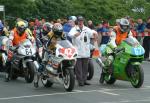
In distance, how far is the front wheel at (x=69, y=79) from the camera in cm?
1395

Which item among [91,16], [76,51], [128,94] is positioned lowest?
[128,94]

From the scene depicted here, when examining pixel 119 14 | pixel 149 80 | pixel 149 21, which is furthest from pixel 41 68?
pixel 119 14

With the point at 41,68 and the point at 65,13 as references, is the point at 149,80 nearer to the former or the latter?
the point at 41,68

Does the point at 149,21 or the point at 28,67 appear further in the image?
the point at 149,21

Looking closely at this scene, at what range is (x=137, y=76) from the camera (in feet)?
48.5

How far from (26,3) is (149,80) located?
95.5 feet

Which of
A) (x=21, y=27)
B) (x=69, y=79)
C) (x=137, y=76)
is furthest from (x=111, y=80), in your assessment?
(x=21, y=27)

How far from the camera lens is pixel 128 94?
13930 millimetres

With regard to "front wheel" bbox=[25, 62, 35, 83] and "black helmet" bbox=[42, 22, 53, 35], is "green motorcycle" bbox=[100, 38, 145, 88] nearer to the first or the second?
"front wheel" bbox=[25, 62, 35, 83]

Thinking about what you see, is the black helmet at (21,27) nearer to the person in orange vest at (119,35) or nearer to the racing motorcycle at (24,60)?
the racing motorcycle at (24,60)

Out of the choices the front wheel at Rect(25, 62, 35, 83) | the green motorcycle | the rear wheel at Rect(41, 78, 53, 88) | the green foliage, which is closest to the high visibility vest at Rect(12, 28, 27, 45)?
the front wheel at Rect(25, 62, 35, 83)

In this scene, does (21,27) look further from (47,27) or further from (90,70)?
(90,70)

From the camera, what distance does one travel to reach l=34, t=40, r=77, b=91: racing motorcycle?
559 inches

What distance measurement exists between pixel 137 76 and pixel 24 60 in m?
3.63
